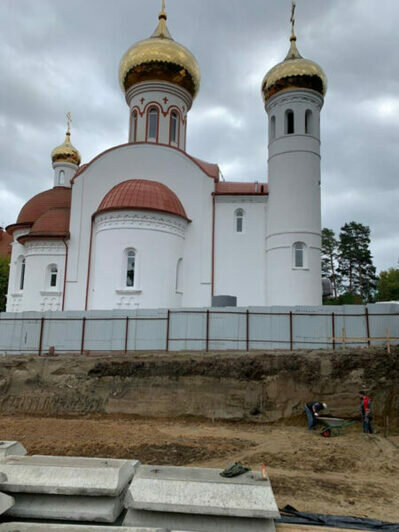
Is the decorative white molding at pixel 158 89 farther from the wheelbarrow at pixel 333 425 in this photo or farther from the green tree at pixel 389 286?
the green tree at pixel 389 286

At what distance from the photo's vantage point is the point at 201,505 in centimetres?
408

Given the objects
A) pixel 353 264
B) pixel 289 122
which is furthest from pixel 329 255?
pixel 289 122

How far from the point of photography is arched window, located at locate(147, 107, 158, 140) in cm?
2695

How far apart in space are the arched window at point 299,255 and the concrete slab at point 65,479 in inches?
738

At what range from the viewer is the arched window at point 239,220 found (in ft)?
79.0

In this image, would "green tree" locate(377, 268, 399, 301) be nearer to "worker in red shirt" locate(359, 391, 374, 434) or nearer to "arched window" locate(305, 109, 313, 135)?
"arched window" locate(305, 109, 313, 135)

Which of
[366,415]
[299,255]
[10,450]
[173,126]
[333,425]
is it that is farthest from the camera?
[173,126]

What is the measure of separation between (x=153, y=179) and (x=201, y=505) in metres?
21.9

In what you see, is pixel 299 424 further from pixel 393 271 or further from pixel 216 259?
pixel 393 271

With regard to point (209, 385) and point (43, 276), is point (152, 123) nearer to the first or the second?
point (43, 276)

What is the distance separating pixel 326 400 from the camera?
1391 centimetres

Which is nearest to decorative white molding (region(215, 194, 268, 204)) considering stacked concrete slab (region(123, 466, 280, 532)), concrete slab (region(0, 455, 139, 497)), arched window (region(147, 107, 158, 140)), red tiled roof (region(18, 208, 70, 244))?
arched window (region(147, 107, 158, 140))

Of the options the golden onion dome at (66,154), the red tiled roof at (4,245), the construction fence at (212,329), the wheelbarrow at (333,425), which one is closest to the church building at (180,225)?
the construction fence at (212,329)

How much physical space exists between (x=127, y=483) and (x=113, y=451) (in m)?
6.35
